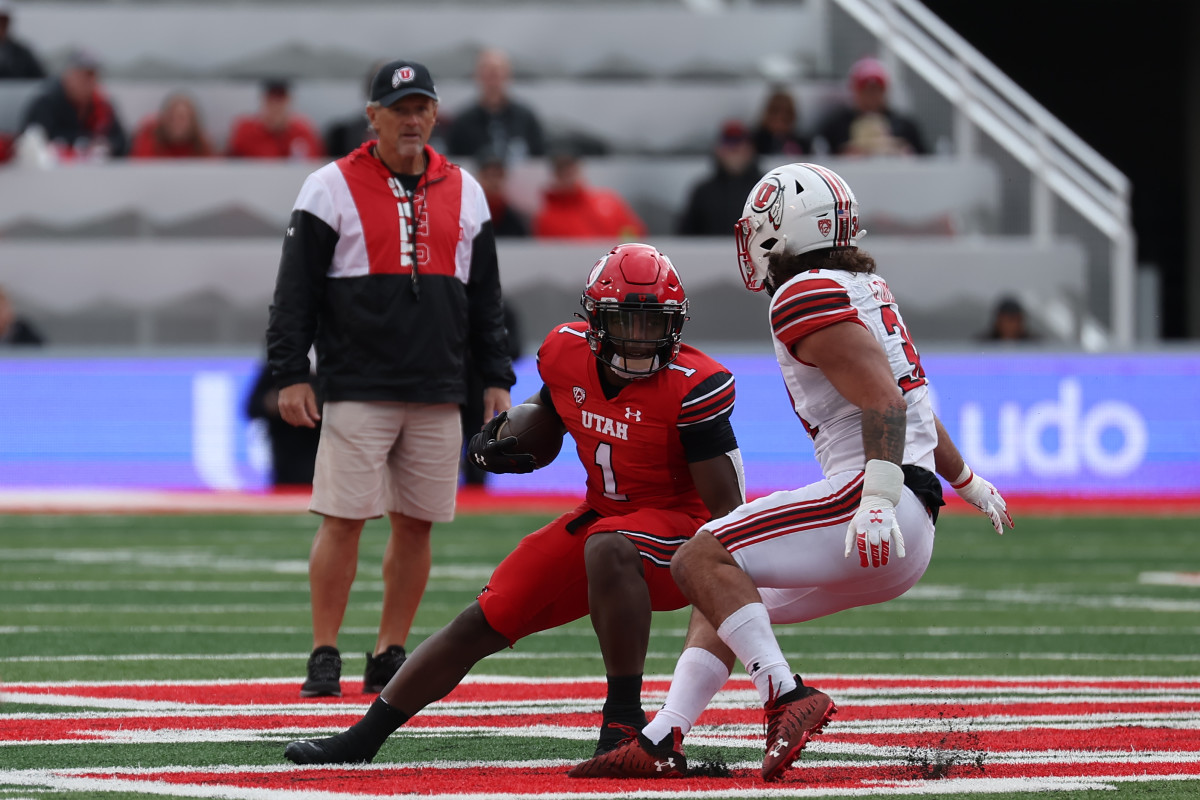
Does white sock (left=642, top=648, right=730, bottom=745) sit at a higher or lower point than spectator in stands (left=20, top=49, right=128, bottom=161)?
lower

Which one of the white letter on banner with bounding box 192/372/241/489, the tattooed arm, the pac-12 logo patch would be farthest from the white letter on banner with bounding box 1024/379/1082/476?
the tattooed arm

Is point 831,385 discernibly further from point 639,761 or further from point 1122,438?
point 1122,438

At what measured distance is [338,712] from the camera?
5742 millimetres

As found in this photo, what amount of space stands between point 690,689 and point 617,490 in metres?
0.62

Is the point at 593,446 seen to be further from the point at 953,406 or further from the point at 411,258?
the point at 953,406

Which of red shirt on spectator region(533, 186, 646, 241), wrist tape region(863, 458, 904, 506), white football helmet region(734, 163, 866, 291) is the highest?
white football helmet region(734, 163, 866, 291)

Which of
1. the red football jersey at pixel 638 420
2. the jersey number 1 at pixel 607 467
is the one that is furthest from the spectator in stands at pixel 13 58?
the jersey number 1 at pixel 607 467

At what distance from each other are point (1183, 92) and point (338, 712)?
21138 mm

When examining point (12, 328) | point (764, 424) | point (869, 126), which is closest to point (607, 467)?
point (764, 424)

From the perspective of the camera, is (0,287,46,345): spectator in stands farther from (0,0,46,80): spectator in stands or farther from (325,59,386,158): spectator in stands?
(0,0,46,80): spectator in stands

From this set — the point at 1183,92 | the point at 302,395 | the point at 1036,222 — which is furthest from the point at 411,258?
the point at 1183,92

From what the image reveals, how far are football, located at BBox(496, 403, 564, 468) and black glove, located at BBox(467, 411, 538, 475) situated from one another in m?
0.02

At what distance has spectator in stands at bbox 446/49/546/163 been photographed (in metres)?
17.2

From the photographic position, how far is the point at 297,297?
21.0ft
